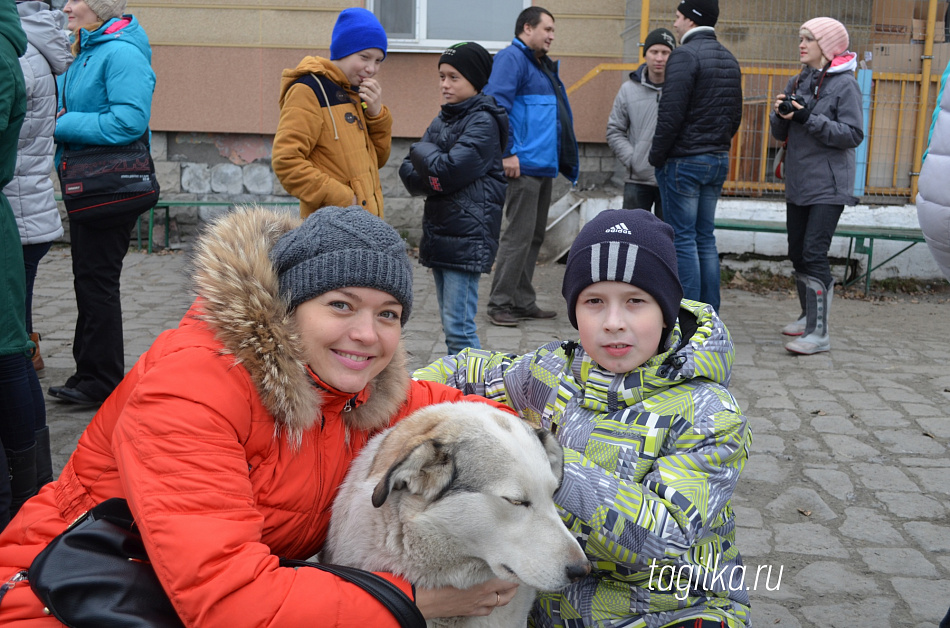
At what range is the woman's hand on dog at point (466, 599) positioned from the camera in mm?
1955

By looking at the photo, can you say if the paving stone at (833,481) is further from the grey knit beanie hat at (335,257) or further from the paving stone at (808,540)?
the grey knit beanie hat at (335,257)

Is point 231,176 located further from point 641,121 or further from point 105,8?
point 105,8

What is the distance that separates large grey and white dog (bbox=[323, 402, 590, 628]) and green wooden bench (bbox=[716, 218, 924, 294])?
706 cm

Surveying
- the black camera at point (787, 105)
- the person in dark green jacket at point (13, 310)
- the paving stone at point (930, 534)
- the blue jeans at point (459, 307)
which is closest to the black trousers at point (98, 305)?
the person in dark green jacket at point (13, 310)

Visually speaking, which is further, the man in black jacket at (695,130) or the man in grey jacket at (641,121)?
the man in grey jacket at (641,121)

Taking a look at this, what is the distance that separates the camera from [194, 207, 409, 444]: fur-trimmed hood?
1932mm

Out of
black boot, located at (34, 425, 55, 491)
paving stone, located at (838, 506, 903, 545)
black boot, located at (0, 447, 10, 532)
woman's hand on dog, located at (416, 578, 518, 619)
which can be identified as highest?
woman's hand on dog, located at (416, 578, 518, 619)

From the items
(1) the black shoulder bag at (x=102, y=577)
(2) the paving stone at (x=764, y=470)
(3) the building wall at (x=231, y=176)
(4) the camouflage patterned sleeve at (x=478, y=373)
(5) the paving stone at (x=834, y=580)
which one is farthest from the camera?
(3) the building wall at (x=231, y=176)

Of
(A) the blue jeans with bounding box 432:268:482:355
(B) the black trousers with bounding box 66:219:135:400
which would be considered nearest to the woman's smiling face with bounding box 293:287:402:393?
(A) the blue jeans with bounding box 432:268:482:355

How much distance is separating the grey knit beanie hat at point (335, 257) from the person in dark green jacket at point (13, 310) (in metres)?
1.63

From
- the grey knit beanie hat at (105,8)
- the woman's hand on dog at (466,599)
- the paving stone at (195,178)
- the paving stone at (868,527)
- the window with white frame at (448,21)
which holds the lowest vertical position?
the paving stone at (868,527)

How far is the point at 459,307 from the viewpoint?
17.1 ft

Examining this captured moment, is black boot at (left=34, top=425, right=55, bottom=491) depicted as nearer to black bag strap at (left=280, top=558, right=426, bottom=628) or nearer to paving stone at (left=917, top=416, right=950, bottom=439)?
black bag strap at (left=280, top=558, right=426, bottom=628)

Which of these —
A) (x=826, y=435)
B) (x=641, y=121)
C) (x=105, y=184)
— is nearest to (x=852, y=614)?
(x=826, y=435)
